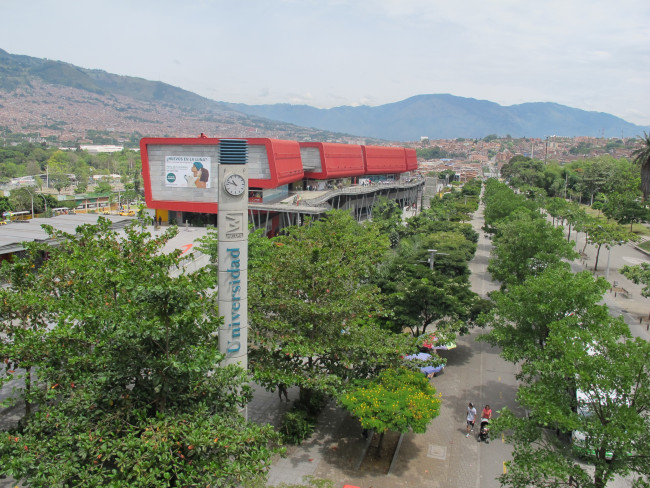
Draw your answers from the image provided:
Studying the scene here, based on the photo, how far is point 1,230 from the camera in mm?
36094

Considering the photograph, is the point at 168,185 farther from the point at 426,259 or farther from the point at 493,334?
the point at 493,334

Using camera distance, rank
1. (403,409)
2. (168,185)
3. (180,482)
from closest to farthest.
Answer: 1. (180,482)
2. (403,409)
3. (168,185)

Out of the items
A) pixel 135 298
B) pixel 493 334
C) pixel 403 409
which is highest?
pixel 135 298

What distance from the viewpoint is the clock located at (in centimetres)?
1314

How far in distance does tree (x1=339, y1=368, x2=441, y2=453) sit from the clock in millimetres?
6658

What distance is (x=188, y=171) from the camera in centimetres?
4534

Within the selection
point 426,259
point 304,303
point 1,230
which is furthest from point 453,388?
point 1,230

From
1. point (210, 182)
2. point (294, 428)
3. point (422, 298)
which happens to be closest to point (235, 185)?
point (294, 428)

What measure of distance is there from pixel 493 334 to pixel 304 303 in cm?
683

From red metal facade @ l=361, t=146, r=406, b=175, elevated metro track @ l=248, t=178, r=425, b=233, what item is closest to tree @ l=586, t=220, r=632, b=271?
elevated metro track @ l=248, t=178, r=425, b=233

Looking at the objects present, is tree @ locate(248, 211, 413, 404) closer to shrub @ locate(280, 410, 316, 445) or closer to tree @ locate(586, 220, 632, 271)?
shrub @ locate(280, 410, 316, 445)

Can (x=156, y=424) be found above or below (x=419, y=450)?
above

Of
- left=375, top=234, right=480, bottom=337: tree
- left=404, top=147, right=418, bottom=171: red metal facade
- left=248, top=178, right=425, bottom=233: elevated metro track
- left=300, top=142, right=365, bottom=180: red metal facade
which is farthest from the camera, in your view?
left=404, top=147, right=418, bottom=171: red metal facade

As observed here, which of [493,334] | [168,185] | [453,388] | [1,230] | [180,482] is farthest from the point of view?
[168,185]
